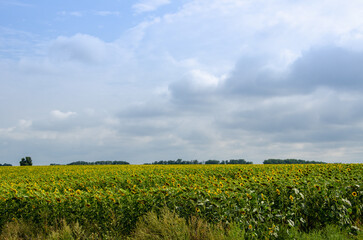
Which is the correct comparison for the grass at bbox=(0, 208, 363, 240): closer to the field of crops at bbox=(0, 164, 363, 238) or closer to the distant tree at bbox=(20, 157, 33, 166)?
the field of crops at bbox=(0, 164, 363, 238)

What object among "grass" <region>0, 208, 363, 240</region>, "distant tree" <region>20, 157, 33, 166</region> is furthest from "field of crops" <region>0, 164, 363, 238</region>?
"distant tree" <region>20, 157, 33, 166</region>

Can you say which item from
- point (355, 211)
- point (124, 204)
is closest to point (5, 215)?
point (124, 204)

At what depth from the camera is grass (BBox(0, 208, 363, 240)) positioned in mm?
6363

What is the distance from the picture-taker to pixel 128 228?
25.1 feet

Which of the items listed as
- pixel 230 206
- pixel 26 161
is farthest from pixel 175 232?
pixel 26 161

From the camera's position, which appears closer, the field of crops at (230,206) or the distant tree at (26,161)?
the field of crops at (230,206)

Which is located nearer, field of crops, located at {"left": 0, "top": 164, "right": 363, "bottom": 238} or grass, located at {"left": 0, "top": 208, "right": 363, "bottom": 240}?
grass, located at {"left": 0, "top": 208, "right": 363, "bottom": 240}

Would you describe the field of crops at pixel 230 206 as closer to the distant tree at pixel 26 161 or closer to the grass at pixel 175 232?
the grass at pixel 175 232

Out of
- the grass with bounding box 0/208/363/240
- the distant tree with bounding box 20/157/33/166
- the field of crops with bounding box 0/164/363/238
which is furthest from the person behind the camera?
the distant tree with bounding box 20/157/33/166

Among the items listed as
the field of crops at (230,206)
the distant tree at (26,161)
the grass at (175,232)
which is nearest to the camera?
the grass at (175,232)

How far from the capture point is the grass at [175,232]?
6.36 meters

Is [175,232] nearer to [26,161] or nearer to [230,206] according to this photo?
[230,206]

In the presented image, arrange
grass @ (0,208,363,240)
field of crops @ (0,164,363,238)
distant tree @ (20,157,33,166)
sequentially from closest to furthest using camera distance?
grass @ (0,208,363,240), field of crops @ (0,164,363,238), distant tree @ (20,157,33,166)

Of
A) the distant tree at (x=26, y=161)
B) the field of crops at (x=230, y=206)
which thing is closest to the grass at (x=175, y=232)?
the field of crops at (x=230, y=206)
